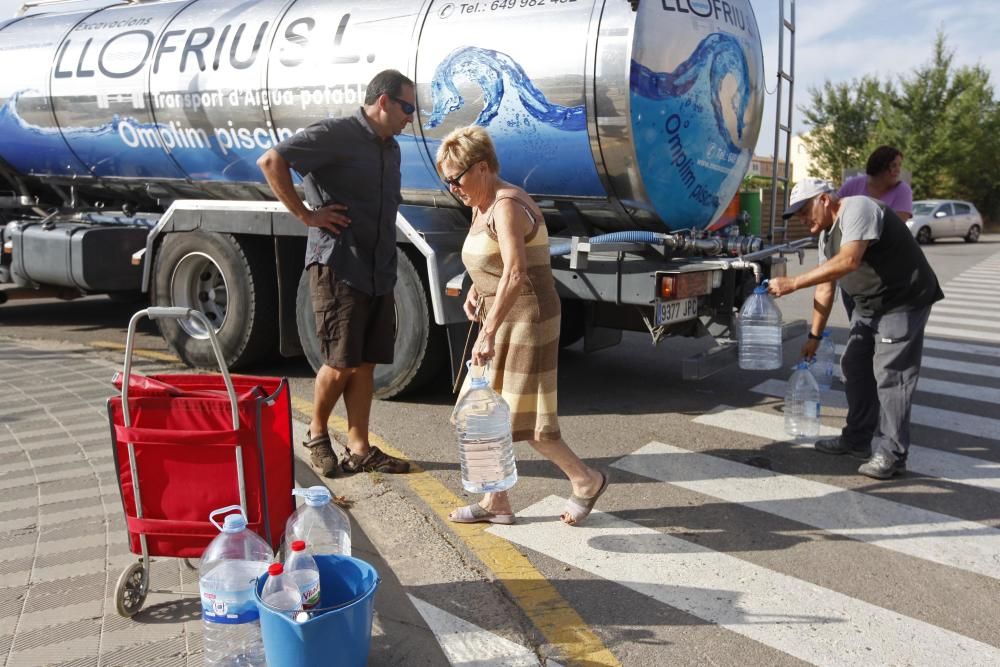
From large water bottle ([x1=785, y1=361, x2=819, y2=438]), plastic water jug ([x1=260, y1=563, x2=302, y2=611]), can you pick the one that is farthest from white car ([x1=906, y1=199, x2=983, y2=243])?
plastic water jug ([x1=260, y1=563, x2=302, y2=611])

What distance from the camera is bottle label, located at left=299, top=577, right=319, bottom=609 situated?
236 cm

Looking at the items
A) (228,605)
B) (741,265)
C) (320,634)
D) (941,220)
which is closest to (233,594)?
(228,605)

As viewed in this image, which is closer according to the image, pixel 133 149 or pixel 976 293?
pixel 133 149

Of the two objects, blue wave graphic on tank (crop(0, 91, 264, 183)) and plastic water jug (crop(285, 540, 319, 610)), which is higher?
blue wave graphic on tank (crop(0, 91, 264, 183))

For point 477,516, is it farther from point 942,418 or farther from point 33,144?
point 33,144

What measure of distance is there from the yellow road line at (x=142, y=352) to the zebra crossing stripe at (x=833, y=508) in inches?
181

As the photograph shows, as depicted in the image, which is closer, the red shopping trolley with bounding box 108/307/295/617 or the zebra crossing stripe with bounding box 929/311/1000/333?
the red shopping trolley with bounding box 108/307/295/617

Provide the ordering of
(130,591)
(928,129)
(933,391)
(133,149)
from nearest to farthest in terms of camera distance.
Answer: (130,591) < (933,391) < (133,149) < (928,129)

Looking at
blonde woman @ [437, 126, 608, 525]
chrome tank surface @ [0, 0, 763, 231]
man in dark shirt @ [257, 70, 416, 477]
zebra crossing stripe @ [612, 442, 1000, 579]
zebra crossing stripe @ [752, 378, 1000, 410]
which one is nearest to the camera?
blonde woman @ [437, 126, 608, 525]

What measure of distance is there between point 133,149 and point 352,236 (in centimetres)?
392

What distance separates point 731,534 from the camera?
3732 mm

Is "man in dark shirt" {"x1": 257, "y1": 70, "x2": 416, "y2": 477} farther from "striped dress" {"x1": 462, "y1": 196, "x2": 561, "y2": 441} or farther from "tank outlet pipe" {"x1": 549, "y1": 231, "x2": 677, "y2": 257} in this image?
"tank outlet pipe" {"x1": 549, "y1": 231, "x2": 677, "y2": 257}

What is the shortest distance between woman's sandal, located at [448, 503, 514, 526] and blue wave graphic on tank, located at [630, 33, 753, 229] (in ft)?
7.74

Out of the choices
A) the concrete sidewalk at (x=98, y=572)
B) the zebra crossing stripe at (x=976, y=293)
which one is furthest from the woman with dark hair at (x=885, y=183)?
the zebra crossing stripe at (x=976, y=293)
